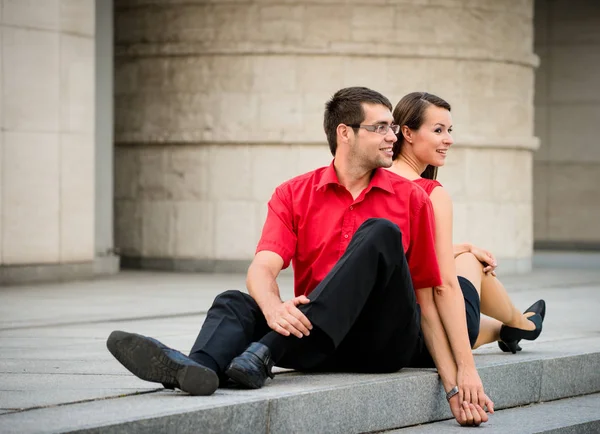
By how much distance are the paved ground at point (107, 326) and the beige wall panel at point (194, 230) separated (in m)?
0.68

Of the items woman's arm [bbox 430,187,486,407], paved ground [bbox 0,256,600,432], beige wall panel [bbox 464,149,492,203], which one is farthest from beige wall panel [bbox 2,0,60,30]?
woman's arm [bbox 430,187,486,407]

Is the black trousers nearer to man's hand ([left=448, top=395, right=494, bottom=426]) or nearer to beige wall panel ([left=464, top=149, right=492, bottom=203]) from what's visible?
man's hand ([left=448, top=395, right=494, bottom=426])

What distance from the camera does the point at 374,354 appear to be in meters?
5.47

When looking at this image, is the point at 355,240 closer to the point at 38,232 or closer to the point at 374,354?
the point at 374,354

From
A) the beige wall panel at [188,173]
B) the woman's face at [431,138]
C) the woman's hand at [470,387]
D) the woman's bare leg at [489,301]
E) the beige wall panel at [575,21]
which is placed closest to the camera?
the woman's hand at [470,387]

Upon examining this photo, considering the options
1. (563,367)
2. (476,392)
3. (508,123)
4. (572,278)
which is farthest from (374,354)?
(508,123)

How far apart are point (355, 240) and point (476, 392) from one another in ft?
2.85

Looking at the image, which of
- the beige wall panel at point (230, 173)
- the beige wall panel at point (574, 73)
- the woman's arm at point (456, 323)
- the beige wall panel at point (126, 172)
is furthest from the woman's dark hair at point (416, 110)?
the beige wall panel at point (574, 73)

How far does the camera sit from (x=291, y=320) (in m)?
4.99

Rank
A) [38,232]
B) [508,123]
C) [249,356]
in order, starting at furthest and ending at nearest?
[508,123]
[38,232]
[249,356]

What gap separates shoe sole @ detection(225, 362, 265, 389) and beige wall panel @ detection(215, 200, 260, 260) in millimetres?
10625

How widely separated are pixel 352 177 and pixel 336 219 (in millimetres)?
199

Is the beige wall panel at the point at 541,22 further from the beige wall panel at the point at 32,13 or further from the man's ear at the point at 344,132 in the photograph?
the man's ear at the point at 344,132

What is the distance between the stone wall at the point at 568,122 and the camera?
944 inches
